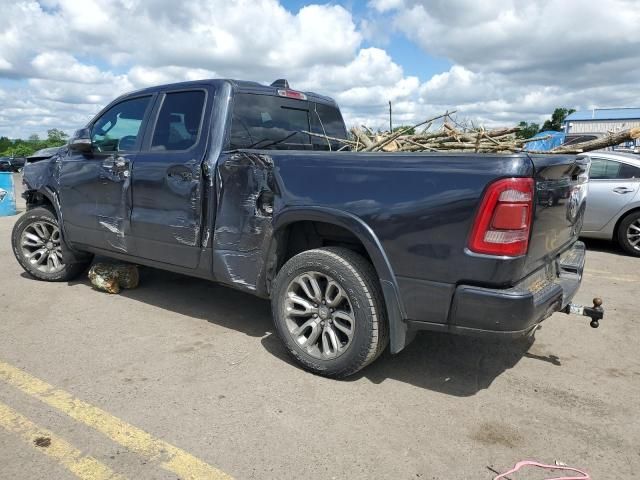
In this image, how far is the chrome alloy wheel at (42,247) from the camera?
5594 millimetres

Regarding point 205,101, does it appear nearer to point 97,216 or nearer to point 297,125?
point 297,125

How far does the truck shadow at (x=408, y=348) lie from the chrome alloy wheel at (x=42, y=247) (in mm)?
947

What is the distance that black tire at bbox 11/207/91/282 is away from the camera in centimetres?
552

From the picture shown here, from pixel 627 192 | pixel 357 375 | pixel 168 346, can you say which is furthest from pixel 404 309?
pixel 627 192

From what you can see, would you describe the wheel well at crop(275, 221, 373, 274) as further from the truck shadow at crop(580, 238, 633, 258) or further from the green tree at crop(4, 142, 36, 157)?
the green tree at crop(4, 142, 36, 157)

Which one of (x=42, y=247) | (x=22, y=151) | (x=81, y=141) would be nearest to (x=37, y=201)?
(x=42, y=247)

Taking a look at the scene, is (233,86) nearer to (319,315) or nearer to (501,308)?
(319,315)

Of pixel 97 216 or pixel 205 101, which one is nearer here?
pixel 205 101

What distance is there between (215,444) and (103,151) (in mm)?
3238

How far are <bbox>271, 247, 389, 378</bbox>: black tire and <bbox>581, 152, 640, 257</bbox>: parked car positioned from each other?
19.6 feet

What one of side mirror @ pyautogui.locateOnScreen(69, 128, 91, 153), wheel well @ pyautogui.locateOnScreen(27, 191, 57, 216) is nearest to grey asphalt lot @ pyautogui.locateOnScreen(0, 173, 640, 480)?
wheel well @ pyautogui.locateOnScreen(27, 191, 57, 216)

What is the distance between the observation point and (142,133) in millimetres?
4566

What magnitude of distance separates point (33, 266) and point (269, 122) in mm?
3240

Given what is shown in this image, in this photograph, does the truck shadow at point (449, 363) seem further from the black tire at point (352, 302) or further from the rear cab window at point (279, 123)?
the rear cab window at point (279, 123)
